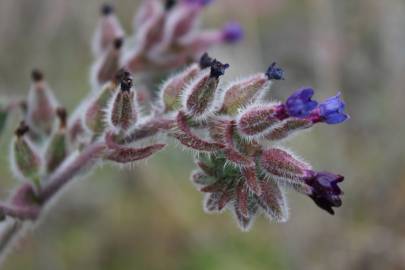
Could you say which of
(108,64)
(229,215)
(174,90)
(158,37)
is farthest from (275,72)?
(229,215)

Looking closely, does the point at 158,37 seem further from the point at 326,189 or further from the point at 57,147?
the point at 326,189

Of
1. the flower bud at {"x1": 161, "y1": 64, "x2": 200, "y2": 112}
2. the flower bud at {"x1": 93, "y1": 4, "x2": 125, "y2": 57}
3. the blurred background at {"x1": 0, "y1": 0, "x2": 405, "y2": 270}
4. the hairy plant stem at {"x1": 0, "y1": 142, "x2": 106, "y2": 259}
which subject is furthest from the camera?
the blurred background at {"x1": 0, "y1": 0, "x2": 405, "y2": 270}

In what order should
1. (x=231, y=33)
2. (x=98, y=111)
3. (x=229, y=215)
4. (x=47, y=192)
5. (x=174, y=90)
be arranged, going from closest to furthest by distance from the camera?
(x=174, y=90), (x=98, y=111), (x=47, y=192), (x=231, y=33), (x=229, y=215)

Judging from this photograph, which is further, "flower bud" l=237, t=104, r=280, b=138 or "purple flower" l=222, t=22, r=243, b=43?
"purple flower" l=222, t=22, r=243, b=43

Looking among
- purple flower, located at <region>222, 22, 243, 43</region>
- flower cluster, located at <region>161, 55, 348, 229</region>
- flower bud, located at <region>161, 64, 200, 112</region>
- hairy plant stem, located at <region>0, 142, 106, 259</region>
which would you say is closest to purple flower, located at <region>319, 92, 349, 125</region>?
→ flower cluster, located at <region>161, 55, 348, 229</region>

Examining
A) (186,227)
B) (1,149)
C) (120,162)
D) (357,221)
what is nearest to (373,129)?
(357,221)

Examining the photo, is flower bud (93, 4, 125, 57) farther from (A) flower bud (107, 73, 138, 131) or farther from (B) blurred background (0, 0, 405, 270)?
(B) blurred background (0, 0, 405, 270)

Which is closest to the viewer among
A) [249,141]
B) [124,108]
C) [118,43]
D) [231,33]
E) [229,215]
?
[249,141]
